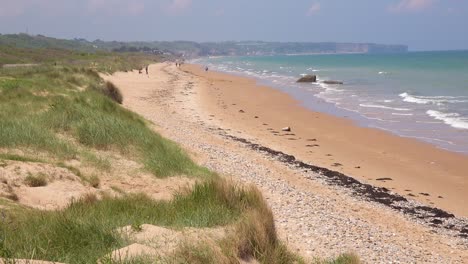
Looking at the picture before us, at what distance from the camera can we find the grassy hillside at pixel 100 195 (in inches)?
199

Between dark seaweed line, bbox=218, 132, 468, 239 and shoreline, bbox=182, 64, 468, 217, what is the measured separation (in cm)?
45

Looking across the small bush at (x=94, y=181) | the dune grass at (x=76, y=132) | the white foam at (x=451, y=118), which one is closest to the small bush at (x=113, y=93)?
the dune grass at (x=76, y=132)

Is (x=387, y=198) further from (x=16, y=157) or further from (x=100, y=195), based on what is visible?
(x=16, y=157)

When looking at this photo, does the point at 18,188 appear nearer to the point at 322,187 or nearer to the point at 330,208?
the point at 330,208

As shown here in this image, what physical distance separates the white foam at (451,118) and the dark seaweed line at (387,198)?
1056 centimetres

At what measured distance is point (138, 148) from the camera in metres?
12.1

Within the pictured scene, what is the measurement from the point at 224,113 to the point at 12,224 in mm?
22537

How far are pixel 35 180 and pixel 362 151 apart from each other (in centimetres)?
1266

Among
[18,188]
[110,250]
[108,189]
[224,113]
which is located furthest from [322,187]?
[224,113]

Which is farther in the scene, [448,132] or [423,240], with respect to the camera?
[448,132]

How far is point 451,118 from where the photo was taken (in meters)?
24.1

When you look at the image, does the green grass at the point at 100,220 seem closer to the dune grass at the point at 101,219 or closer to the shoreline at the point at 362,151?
the dune grass at the point at 101,219

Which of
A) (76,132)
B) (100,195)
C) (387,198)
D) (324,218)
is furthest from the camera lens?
(76,132)

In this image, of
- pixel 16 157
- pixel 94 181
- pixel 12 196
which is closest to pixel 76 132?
pixel 16 157
